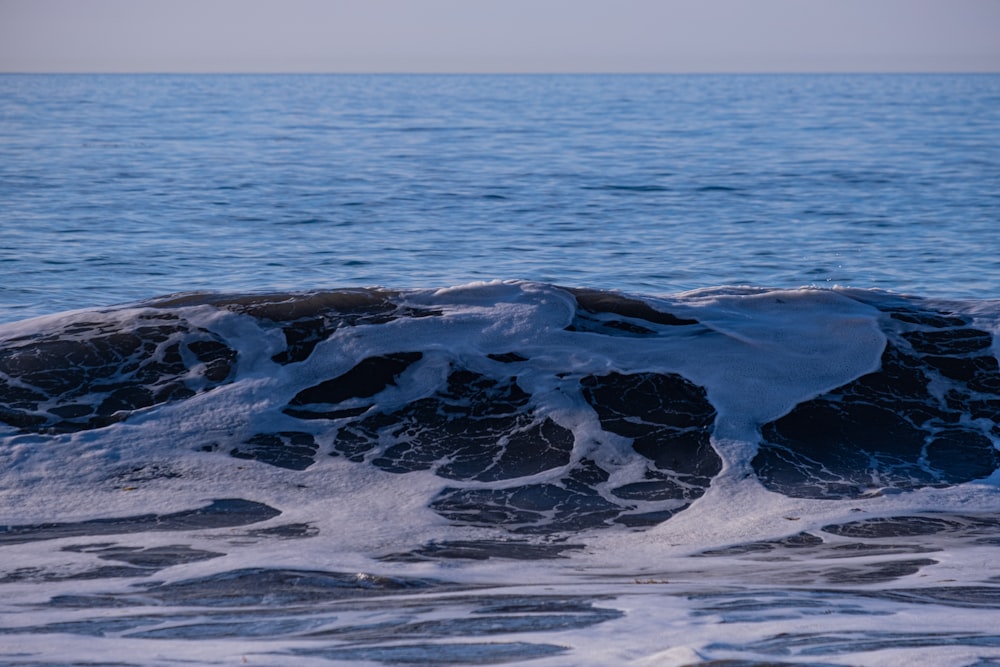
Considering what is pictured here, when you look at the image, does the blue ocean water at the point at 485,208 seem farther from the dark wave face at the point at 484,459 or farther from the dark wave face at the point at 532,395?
the dark wave face at the point at 484,459

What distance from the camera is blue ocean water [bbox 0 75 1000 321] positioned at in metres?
15.5

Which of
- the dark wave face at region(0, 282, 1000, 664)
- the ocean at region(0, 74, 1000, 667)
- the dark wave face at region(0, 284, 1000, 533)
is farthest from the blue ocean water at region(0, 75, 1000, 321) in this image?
the dark wave face at region(0, 282, 1000, 664)

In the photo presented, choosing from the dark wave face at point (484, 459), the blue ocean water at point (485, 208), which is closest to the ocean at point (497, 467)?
the dark wave face at point (484, 459)

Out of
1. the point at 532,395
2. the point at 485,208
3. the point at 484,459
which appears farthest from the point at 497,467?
the point at 485,208

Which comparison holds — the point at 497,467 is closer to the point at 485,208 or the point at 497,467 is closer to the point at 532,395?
the point at 532,395

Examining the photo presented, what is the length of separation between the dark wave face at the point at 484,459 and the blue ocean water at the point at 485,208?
5.66 m

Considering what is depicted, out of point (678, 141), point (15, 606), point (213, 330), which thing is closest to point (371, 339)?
point (213, 330)

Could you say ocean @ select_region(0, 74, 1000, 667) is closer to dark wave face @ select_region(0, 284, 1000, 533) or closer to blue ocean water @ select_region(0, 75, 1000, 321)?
dark wave face @ select_region(0, 284, 1000, 533)

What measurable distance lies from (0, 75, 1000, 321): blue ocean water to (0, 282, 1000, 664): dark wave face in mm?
5661

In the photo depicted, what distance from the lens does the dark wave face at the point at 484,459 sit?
491 centimetres

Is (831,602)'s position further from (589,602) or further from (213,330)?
(213,330)

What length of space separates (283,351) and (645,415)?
9.42 ft

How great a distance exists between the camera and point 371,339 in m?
8.42

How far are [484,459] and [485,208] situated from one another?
1459cm
